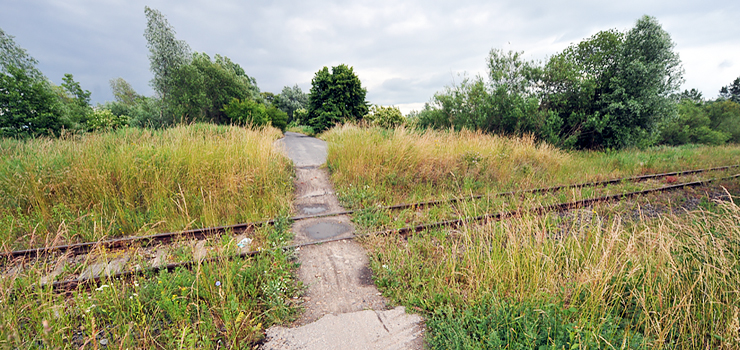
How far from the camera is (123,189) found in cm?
512

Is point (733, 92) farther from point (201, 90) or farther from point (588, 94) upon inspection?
point (201, 90)

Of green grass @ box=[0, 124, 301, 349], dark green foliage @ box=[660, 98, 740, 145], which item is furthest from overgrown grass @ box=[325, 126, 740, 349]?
dark green foliage @ box=[660, 98, 740, 145]

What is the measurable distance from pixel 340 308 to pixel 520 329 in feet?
6.02

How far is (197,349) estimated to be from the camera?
2.22m

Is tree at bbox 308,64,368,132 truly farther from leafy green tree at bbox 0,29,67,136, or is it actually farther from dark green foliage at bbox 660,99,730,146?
dark green foliage at bbox 660,99,730,146

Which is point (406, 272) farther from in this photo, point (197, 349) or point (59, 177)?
point (59, 177)

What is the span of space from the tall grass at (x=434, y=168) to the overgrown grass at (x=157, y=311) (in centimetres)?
312

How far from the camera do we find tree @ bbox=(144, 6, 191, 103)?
2806 centimetres

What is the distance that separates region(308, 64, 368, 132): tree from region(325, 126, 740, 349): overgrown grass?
747 inches

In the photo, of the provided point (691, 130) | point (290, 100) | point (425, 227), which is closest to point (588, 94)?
point (425, 227)

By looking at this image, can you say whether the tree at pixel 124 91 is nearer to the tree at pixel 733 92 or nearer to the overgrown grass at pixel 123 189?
the overgrown grass at pixel 123 189

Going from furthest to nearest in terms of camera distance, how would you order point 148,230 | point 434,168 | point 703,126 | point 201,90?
1. point 703,126
2. point 201,90
3. point 434,168
4. point 148,230

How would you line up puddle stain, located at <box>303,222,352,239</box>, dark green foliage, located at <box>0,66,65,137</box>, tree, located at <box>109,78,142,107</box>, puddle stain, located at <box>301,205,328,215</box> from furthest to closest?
tree, located at <box>109,78,142,107</box> → dark green foliage, located at <box>0,66,65,137</box> → puddle stain, located at <box>301,205,328,215</box> → puddle stain, located at <box>303,222,352,239</box>

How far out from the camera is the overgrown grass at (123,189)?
4.52 meters
